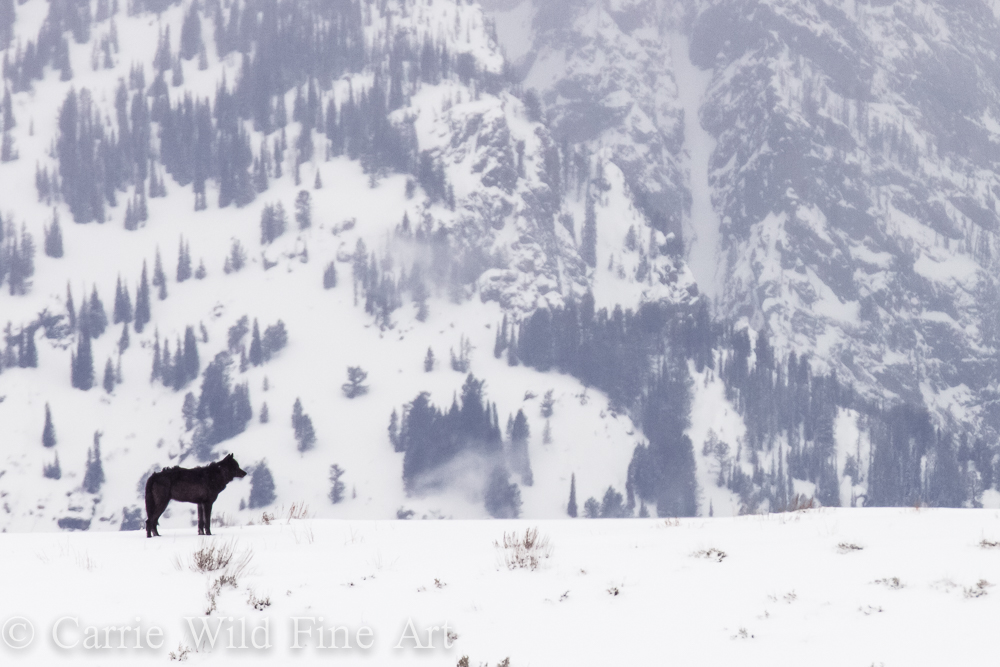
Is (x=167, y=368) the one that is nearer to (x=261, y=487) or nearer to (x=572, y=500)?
(x=261, y=487)

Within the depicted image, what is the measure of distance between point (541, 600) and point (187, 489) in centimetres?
703

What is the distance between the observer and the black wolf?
14.9m

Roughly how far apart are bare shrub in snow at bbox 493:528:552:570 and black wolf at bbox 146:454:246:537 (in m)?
4.65

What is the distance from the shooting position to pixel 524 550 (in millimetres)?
12672

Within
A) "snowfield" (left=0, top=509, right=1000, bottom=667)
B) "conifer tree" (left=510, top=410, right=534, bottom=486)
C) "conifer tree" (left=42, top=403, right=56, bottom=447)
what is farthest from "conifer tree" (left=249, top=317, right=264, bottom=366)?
"snowfield" (left=0, top=509, right=1000, bottom=667)

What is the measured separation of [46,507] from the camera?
164125mm

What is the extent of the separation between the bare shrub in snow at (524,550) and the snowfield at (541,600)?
18 cm

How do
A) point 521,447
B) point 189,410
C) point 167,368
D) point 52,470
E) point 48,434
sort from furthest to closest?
1. point 167,368
2. point 189,410
3. point 521,447
4. point 48,434
5. point 52,470

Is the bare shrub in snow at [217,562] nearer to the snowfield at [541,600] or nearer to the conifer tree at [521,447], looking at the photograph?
the snowfield at [541,600]

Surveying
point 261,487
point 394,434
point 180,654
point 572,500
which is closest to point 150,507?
point 180,654

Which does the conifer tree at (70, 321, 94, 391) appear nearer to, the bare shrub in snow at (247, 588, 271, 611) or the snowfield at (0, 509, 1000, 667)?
the snowfield at (0, 509, 1000, 667)

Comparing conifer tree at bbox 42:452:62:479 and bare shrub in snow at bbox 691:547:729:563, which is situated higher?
bare shrub in snow at bbox 691:547:729:563

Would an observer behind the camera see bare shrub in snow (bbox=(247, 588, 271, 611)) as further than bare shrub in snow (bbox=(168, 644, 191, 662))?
Yes

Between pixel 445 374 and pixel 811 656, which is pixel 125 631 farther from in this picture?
pixel 445 374
